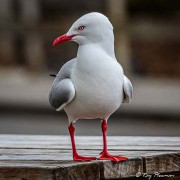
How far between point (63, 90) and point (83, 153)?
0.48 meters

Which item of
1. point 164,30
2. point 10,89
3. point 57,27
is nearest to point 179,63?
point 164,30

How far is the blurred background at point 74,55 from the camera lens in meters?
9.47

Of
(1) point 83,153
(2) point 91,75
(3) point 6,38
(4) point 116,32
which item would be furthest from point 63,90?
(3) point 6,38

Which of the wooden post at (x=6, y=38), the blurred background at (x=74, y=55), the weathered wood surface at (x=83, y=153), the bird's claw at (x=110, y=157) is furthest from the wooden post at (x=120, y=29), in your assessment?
the bird's claw at (x=110, y=157)

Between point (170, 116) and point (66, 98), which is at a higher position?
point (66, 98)

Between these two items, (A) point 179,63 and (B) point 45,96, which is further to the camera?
(A) point 179,63

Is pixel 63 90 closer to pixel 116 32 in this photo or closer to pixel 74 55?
pixel 116 32

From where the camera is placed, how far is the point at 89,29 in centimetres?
359

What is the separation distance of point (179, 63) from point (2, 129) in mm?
4730

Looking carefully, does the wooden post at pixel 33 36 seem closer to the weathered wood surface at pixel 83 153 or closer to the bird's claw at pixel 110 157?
the weathered wood surface at pixel 83 153

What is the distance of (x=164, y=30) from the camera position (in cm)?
1212

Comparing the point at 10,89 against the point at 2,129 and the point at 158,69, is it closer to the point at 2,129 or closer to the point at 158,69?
the point at 2,129

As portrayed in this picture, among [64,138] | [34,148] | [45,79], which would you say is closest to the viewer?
[34,148]

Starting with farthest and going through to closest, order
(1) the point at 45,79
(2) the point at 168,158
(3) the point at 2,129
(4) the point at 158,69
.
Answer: (4) the point at 158,69
(1) the point at 45,79
(3) the point at 2,129
(2) the point at 168,158
